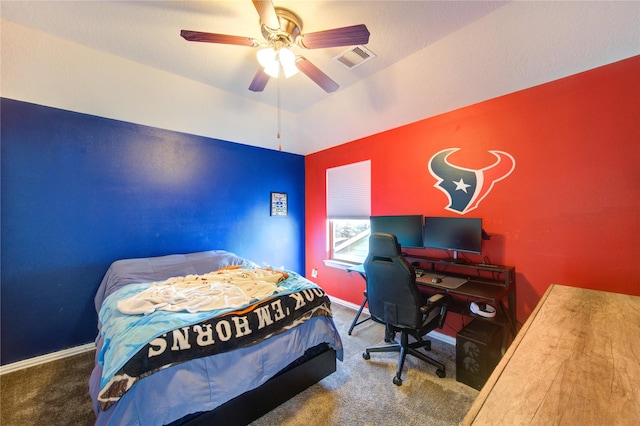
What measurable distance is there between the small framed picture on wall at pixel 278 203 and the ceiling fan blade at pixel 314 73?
2.26 metres

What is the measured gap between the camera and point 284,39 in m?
1.77

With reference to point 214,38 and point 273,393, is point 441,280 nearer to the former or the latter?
point 273,393

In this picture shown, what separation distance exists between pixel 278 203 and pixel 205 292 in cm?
240

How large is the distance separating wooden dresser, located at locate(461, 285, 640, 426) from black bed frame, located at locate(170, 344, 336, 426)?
1405mm

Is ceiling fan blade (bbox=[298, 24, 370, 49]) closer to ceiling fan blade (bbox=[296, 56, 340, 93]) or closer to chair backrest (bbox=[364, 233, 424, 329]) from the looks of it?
ceiling fan blade (bbox=[296, 56, 340, 93])

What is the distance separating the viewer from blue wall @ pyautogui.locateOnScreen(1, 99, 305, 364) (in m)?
2.23

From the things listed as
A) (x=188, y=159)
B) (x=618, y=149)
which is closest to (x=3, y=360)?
(x=188, y=159)

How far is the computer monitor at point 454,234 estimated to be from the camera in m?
2.26

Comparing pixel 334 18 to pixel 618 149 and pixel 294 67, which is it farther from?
pixel 618 149

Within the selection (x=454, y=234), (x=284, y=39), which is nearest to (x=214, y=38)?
(x=284, y=39)

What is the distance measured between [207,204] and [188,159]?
25.7 inches

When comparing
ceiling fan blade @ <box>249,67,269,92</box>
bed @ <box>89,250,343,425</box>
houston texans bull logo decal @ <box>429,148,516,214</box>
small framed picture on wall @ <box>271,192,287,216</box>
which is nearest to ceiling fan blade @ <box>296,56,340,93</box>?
ceiling fan blade @ <box>249,67,269,92</box>

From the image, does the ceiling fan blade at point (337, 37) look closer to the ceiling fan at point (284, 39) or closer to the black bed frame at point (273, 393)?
the ceiling fan at point (284, 39)

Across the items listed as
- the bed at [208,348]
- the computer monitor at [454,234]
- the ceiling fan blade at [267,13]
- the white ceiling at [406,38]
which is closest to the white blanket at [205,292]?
the bed at [208,348]
